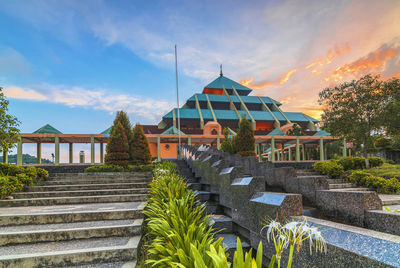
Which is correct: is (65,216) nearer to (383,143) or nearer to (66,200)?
(66,200)

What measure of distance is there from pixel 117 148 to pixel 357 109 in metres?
14.6

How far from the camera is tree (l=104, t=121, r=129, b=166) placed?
1234 cm

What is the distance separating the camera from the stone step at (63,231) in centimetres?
372

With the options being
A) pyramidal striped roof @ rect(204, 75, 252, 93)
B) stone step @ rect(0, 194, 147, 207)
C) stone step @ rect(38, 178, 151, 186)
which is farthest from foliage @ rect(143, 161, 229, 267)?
pyramidal striped roof @ rect(204, 75, 252, 93)

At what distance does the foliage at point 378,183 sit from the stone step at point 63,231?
31.1ft

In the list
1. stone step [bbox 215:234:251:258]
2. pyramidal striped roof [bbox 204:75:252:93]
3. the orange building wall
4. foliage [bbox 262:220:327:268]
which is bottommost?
stone step [bbox 215:234:251:258]

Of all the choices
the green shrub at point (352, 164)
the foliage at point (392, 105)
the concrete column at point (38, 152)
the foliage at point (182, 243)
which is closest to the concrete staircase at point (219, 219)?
the foliage at point (182, 243)

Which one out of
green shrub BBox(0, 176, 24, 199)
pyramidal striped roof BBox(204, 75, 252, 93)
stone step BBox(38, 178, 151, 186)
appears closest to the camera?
green shrub BBox(0, 176, 24, 199)

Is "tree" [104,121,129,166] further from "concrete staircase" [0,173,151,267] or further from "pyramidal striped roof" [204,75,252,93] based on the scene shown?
"pyramidal striped roof" [204,75,252,93]

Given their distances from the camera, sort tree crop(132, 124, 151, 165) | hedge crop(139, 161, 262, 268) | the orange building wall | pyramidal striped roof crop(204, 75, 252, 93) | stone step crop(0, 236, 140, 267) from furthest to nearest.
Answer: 1. pyramidal striped roof crop(204, 75, 252, 93)
2. the orange building wall
3. tree crop(132, 124, 151, 165)
4. stone step crop(0, 236, 140, 267)
5. hedge crop(139, 161, 262, 268)

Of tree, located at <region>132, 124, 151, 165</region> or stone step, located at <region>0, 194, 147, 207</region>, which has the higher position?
tree, located at <region>132, 124, 151, 165</region>

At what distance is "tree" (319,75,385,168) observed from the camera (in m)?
12.5

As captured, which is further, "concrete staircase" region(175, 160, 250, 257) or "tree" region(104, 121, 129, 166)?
"tree" region(104, 121, 129, 166)

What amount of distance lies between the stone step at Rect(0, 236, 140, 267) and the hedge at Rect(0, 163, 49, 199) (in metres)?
3.57
